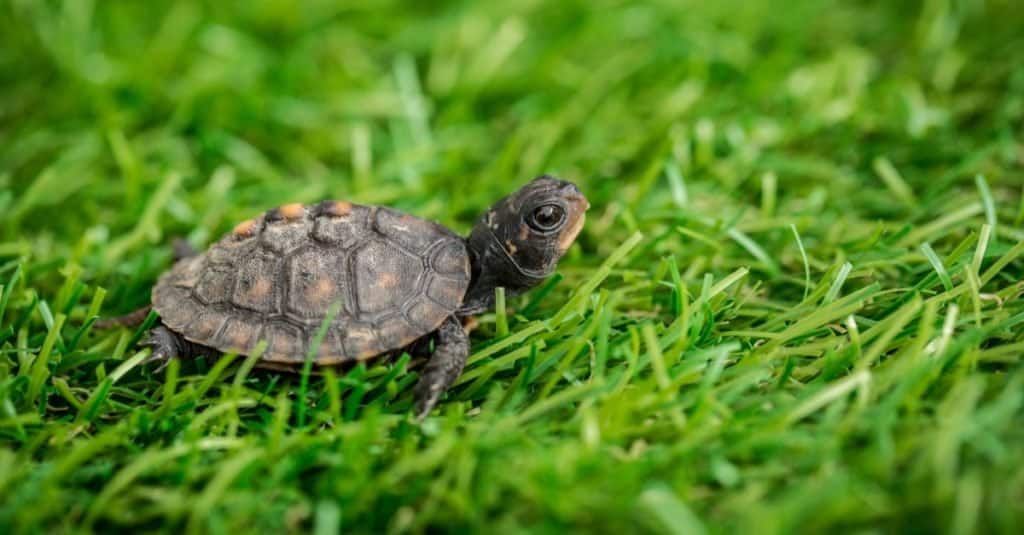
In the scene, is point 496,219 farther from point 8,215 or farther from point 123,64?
point 123,64

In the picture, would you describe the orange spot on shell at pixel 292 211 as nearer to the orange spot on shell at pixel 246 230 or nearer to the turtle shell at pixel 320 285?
the turtle shell at pixel 320 285

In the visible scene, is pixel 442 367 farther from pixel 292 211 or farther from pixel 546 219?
pixel 292 211

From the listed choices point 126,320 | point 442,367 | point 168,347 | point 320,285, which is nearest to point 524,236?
point 442,367

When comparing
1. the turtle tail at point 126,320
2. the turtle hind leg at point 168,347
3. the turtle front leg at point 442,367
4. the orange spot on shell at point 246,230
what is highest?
the orange spot on shell at point 246,230

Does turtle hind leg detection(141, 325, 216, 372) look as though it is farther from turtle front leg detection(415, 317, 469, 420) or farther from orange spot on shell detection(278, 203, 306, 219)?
turtle front leg detection(415, 317, 469, 420)

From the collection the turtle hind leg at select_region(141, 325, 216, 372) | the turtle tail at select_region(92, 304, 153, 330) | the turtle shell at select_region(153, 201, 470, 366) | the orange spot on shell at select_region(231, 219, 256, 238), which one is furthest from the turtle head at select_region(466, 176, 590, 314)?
the turtle tail at select_region(92, 304, 153, 330)

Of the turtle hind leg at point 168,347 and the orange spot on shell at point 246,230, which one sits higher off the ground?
the orange spot on shell at point 246,230

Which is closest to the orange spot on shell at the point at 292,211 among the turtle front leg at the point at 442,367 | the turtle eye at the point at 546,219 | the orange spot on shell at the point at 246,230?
the orange spot on shell at the point at 246,230
